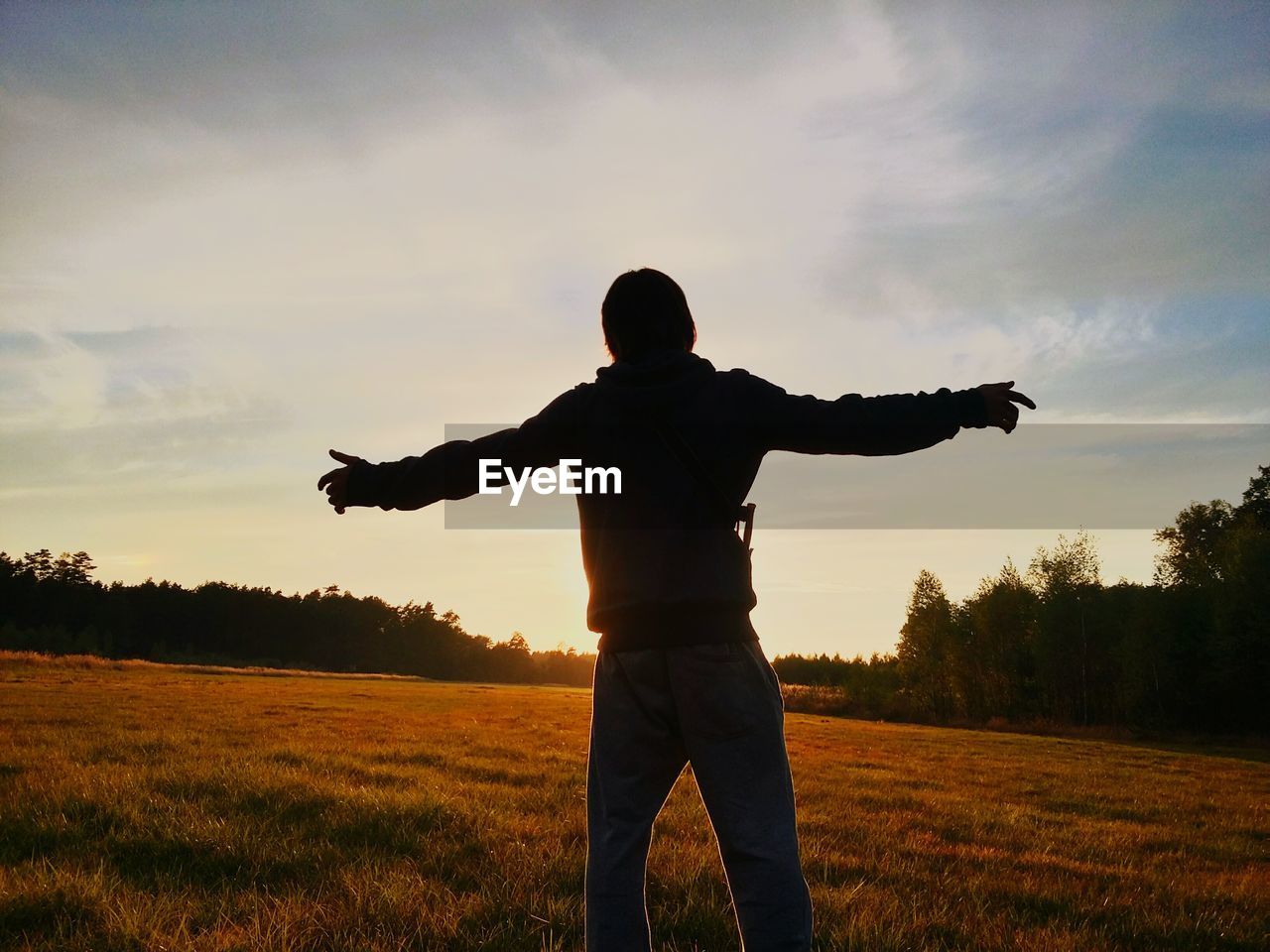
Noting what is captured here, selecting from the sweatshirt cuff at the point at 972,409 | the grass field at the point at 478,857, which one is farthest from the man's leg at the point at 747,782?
the grass field at the point at 478,857

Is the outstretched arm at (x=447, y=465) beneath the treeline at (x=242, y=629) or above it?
above

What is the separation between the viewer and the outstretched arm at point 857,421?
292 cm

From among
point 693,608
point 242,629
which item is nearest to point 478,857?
point 693,608

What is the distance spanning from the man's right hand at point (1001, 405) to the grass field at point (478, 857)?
2.73m

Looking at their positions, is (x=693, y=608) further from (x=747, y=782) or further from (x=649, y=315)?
(x=649, y=315)

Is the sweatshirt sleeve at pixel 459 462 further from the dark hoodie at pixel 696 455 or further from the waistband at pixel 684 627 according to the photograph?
the waistband at pixel 684 627

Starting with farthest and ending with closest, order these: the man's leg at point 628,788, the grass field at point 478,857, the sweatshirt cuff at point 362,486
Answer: the grass field at point 478,857, the sweatshirt cuff at point 362,486, the man's leg at point 628,788

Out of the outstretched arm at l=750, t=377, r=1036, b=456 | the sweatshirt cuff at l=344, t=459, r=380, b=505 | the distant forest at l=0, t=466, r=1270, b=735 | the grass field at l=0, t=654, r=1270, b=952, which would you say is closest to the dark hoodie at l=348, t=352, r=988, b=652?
the outstretched arm at l=750, t=377, r=1036, b=456

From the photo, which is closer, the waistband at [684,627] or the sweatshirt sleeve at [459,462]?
the waistband at [684,627]

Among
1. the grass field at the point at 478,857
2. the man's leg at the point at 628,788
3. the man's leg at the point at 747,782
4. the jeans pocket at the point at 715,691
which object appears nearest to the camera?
the man's leg at the point at 747,782

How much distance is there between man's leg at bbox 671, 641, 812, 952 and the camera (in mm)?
2615

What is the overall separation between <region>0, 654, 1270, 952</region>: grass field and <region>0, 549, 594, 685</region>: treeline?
97861 millimetres

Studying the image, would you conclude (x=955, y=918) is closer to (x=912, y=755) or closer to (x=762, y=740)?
(x=762, y=740)

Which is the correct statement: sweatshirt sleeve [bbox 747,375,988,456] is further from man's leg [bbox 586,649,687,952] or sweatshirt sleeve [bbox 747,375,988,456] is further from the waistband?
man's leg [bbox 586,649,687,952]
